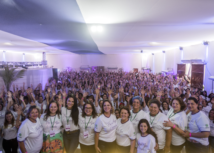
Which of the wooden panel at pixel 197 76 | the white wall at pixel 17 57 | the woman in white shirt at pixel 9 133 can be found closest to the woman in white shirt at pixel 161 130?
the woman in white shirt at pixel 9 133

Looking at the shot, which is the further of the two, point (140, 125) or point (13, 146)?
point (13, 146)

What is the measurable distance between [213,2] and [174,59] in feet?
Answer: 26.0

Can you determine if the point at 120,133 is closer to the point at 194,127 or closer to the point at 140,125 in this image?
the point at 140,125

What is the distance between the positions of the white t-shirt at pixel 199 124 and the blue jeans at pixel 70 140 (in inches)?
68.3

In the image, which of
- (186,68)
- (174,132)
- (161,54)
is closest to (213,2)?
(174,132)

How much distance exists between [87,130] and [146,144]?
0.91 m

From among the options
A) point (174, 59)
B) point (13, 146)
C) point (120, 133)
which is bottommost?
point (13, 146)

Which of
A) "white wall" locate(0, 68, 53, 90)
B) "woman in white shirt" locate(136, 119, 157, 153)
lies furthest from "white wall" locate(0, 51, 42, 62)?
"woman in white shirt" locate(136, 119, 157, 153)

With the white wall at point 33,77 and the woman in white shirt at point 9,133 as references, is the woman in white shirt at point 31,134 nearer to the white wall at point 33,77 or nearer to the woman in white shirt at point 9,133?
the woman in white shirt at point 9,133

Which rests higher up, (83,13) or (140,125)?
(83,13)

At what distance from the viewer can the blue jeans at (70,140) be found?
7.98 feet

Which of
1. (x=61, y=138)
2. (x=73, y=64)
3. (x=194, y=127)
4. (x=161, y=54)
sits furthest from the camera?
(x=73, y=64)

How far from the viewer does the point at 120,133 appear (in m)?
2.24

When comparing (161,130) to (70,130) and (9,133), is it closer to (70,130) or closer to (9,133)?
(70,130)
